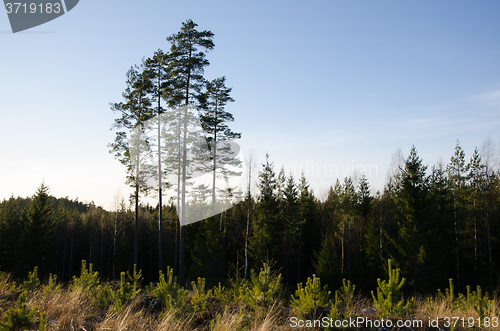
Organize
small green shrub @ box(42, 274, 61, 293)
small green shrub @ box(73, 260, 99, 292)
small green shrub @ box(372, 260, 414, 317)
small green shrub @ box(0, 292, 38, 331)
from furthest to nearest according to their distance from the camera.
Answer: small green shrub @ box(73, 260, 99, 292), small green shrub @ box(42, 274, 61, 293), small green shrub @ box(372, 260, 414, 317), small green shrub @ box(0, 292, 38, 331)

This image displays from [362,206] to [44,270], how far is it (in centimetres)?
3542

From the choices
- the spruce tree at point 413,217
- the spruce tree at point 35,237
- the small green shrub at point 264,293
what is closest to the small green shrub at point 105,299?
the small green shrub at point 264,293

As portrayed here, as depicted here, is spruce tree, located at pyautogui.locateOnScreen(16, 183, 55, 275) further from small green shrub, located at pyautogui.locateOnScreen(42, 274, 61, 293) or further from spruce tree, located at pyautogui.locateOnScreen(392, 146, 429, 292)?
spruce tree, located at pyautogui.locateOnScreen(392, 146, 429, 292)

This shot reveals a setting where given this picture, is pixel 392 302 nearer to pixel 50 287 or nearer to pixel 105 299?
pixel 105 299

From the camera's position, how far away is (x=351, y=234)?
28.6 m

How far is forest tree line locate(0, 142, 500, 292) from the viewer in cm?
1966

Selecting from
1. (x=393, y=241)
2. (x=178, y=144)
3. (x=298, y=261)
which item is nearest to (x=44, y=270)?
(x=178, y=144)

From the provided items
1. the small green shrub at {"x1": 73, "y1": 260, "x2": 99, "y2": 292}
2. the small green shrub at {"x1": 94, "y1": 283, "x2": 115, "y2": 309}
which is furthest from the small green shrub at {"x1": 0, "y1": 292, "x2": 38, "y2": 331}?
the small green shrub at {"x1": 73, "y1": 260, "x2": 99, "y2": 292}

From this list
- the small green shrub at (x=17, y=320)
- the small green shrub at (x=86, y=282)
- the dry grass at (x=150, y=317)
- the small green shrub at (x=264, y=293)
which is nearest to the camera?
the small green shrub at (x=17, y=320)

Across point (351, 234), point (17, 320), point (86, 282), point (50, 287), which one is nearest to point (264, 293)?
point (17, 320)

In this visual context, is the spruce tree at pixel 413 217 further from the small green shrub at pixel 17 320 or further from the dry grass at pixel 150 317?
the small green shrub at pixel 17 320

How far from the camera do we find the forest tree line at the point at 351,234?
19656 mm

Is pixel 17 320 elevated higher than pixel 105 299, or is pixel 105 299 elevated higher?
pixel 17 320

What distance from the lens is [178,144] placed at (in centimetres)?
1739
